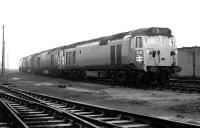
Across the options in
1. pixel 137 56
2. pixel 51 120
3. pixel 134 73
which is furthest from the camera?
pixel 134 73

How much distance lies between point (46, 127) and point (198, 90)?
416 inches

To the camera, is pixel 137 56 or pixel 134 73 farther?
pixel 134 73

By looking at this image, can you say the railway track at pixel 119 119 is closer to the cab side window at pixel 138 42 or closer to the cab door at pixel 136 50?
the cab door at pixel 136 50

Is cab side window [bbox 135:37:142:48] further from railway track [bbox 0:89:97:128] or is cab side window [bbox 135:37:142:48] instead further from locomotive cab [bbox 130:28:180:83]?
railway track [bbox 0:89:97:128]

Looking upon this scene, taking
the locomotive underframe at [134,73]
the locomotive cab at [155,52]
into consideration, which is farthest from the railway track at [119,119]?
the locomotive underframe at [134,73]

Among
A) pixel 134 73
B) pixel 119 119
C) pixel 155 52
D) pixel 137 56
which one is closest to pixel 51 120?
pixel 119 119

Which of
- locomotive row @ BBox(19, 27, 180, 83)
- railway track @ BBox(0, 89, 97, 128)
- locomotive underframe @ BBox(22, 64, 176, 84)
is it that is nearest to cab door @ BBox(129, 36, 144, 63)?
locomotive row @ BBox(19, 27, 180, 83)

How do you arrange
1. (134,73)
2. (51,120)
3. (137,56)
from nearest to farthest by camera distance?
(51,120), (137,56), (134,73)

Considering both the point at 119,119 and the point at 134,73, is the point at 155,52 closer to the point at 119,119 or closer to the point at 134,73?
the point at 134,73

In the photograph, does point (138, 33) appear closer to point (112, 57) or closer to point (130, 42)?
point (130, 42)

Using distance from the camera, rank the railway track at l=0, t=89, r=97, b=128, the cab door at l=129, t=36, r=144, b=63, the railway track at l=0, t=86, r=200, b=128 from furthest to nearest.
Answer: the cab door at l=129, t=36, r=144, b=63, the railway track at l=0, t=89, r=97, b=128, the railway track at l=0, t=86, r=200, b=128

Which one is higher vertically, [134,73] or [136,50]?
[136,50]

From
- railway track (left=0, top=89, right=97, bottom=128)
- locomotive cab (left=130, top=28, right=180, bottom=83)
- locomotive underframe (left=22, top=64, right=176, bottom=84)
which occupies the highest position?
locomotive cab (left=130, top=28, right=180, bottom=83)

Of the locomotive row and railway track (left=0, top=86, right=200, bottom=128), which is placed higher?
the locomotive row
